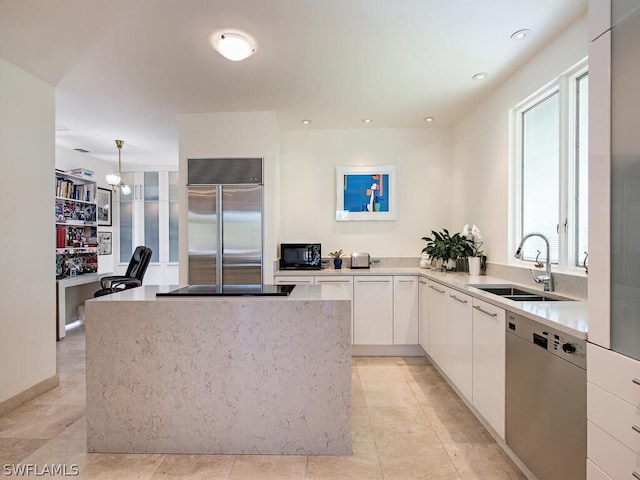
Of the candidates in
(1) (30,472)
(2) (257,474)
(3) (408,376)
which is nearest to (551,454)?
(2) (257,474)

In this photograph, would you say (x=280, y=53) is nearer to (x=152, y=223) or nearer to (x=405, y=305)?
(x=405, y=305)

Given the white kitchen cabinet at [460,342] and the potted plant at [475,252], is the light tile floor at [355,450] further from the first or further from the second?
the potted plant at [475,252]

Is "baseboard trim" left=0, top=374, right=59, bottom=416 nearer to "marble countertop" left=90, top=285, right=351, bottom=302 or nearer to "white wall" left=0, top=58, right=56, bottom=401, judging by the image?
"white wall" left=0, top=58, right=56, bottom=401

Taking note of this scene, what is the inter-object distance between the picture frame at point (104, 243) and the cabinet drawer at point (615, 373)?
6456mm

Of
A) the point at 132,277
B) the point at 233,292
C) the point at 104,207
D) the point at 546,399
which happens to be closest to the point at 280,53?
the point at 233,292

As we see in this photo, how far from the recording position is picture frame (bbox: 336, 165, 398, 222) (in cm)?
425

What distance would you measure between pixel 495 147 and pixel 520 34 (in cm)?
108

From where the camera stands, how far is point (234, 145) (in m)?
3.74

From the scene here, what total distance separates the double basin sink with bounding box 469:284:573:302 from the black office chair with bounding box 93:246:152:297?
13.7 feet

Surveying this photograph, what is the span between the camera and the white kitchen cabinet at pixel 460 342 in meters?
2.38

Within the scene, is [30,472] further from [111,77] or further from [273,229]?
[111,77]

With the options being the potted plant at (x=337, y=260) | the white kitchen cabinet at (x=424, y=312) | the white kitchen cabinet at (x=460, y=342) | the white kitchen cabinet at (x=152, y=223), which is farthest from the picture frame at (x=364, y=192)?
the white kitchen cabinet at (x=152, y=223)

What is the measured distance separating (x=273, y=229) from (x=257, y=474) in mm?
2359

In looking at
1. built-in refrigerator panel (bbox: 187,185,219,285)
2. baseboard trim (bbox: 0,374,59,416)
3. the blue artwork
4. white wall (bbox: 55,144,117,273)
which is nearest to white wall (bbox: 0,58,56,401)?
baseboard trim (bbox: 0,374,59,416)
